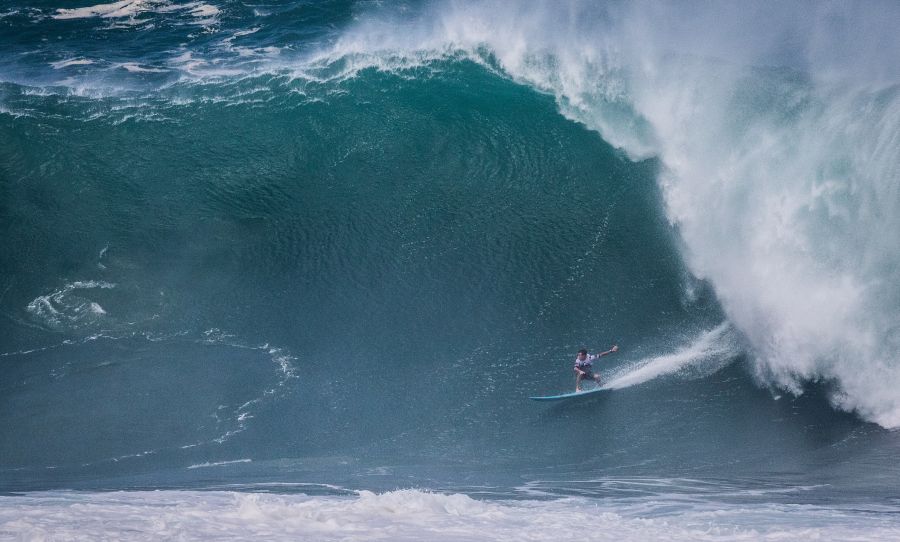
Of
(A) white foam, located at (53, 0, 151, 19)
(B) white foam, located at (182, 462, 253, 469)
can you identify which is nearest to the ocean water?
(B) white foam, located at (182, 462, 253, 469)

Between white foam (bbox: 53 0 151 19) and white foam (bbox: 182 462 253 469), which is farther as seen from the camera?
white foam (bbox: 53 0 151 19)

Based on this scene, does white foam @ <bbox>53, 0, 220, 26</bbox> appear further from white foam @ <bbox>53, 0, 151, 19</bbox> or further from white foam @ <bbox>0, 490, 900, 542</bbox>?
white foam @ <bbox>0, 490, 900, 542</bbox>

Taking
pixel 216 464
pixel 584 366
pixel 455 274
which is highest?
pixel 455 274

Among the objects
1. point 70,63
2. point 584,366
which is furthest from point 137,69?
point 584,366

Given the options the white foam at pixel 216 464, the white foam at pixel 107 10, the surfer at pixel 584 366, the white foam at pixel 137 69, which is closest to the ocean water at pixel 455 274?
the white foam at pixel 216 464

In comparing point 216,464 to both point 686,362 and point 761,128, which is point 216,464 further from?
point 761,128

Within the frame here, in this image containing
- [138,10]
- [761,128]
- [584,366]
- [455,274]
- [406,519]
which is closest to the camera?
[406,519]

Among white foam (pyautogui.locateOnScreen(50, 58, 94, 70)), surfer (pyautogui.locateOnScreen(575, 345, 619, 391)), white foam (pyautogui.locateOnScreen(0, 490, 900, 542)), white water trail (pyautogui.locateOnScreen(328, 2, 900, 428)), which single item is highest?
white foam (pyautogui.locateOnScreen(50, 58, 94, 70))
